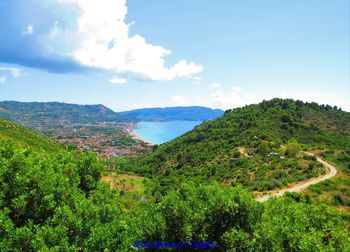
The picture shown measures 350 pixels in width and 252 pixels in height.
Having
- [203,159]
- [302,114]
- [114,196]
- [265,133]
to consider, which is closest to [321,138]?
[265,133]

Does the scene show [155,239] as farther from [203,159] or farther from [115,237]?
[203,159]

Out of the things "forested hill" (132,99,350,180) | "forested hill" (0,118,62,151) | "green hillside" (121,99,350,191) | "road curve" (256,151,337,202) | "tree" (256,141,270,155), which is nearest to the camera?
"road curve" (256,151,337,202)

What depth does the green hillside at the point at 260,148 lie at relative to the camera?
74.2 m

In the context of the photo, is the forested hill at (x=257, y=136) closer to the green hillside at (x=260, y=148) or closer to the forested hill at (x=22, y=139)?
the green hillside at (x=260, y=148)

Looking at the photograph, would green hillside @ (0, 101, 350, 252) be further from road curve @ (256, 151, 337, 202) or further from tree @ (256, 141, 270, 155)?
tree @ (256, 141, 270, 155)

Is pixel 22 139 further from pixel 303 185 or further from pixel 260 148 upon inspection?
pixel 303 185

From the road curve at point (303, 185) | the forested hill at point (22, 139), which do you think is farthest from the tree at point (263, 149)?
the forested hill at point (22, 139)

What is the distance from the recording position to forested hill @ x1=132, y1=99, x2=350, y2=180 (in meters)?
96.9

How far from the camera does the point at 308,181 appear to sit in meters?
64.2

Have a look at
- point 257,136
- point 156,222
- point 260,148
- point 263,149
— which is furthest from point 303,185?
point 156,222

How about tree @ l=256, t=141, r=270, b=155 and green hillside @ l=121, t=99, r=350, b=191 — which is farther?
tree @ l=256, t=141, r=270, b=155

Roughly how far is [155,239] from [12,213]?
25.4 ft

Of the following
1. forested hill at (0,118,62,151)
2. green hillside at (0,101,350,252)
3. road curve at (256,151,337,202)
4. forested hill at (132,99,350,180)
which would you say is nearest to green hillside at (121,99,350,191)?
forested hill at (132,99,350,180)

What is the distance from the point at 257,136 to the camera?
107 metres
